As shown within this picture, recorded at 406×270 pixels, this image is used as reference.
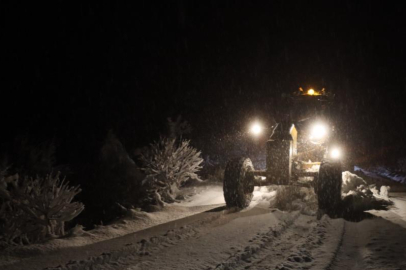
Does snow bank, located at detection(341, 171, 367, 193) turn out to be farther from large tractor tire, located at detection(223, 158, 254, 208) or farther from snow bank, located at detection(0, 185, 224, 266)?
snow bank, located at detection(0, 185, 224, 266)

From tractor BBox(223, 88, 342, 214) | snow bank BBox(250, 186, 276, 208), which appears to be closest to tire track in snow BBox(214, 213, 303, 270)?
tractor BBox(223, 88, 342, 214)

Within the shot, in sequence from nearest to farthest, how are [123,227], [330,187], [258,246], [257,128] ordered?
[258,246], [123,227], [330,187], [257,128]

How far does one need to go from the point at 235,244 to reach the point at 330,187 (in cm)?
339

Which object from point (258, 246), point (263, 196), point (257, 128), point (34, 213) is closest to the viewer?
point (258, 246)

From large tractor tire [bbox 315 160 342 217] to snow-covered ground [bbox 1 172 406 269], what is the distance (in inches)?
18.0

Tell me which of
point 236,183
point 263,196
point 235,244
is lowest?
point 235,244

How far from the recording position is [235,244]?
555 cm

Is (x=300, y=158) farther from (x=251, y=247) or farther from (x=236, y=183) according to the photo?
(x=251, y=247)

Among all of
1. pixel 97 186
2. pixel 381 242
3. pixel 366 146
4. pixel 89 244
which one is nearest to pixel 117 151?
pixel 97 186

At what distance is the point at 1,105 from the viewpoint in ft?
86.1

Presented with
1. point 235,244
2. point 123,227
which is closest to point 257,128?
point 123,227

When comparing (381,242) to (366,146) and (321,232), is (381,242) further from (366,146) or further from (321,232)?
(366,146)

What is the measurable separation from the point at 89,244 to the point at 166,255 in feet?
5.60

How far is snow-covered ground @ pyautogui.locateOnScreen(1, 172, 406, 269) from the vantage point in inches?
188
